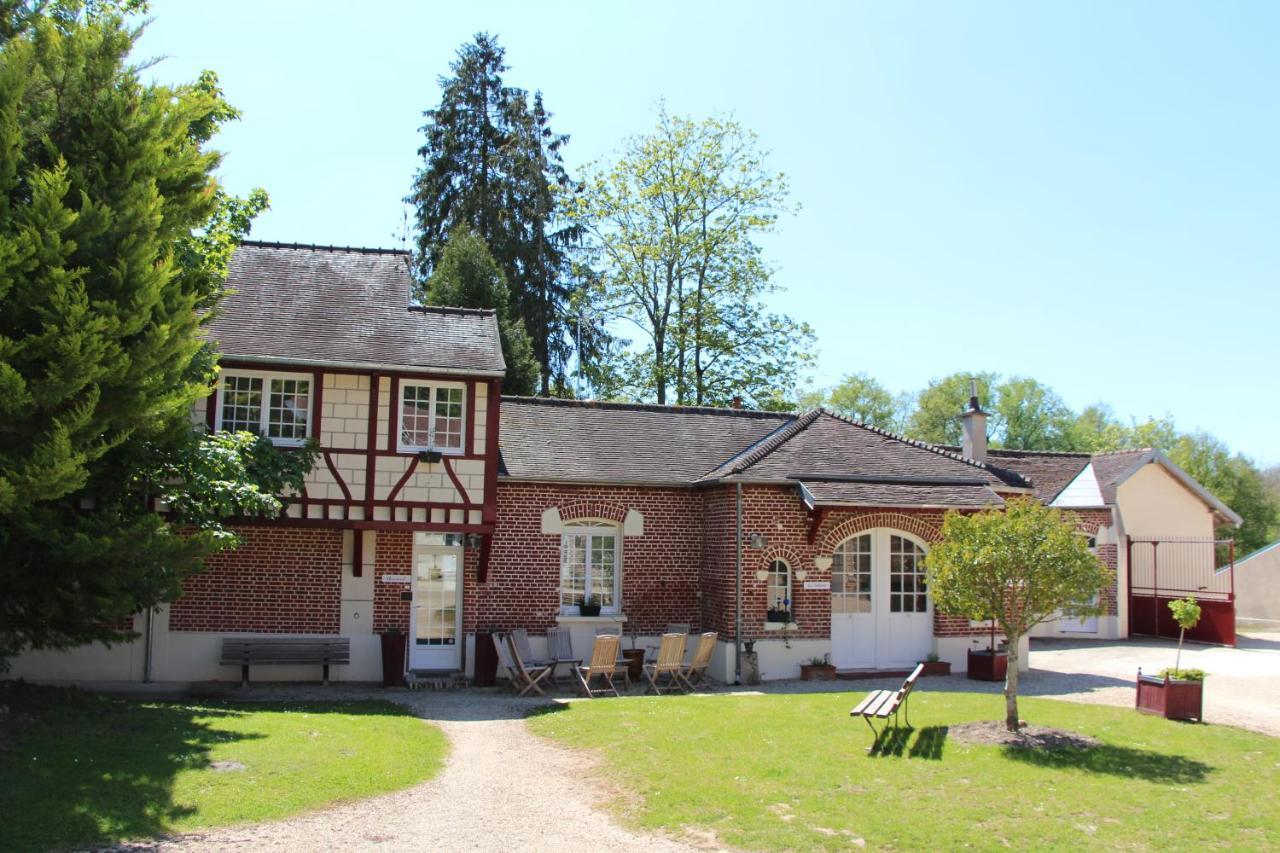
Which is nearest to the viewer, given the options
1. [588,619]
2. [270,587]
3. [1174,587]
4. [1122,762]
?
[1122,762]

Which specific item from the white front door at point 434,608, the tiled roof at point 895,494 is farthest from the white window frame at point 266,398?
the tiled roof at point 895,494

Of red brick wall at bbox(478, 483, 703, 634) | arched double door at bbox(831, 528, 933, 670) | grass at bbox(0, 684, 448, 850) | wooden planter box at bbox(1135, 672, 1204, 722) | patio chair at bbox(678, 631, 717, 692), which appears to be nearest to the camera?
grass at bbox(0, 684, 448, 850)

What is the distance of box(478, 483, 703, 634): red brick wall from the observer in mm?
16562

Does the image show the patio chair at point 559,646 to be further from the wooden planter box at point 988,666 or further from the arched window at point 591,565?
the wooden planter box at point 988,666

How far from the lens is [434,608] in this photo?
1633 cm

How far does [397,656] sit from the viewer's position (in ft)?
50.5

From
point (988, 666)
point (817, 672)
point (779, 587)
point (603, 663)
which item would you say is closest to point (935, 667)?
point (988, 666)

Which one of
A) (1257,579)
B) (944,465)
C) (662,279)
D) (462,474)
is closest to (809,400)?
(662,279)

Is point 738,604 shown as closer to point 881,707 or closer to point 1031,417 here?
point 881,707

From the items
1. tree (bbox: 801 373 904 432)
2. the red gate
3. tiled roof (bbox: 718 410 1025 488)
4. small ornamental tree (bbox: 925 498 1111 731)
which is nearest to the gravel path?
small ornamental tree (bbox: 925 498 1111 731)

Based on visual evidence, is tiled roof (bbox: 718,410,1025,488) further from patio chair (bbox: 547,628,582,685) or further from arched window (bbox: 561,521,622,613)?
patio chair (bbox: 547,628,582,685)

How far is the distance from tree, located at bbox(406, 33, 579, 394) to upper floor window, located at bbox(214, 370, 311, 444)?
18.1 m

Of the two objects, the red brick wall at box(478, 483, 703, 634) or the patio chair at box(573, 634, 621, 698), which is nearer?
the patio chair at box(573, 634, 621, 698)

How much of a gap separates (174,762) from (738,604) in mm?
8920
